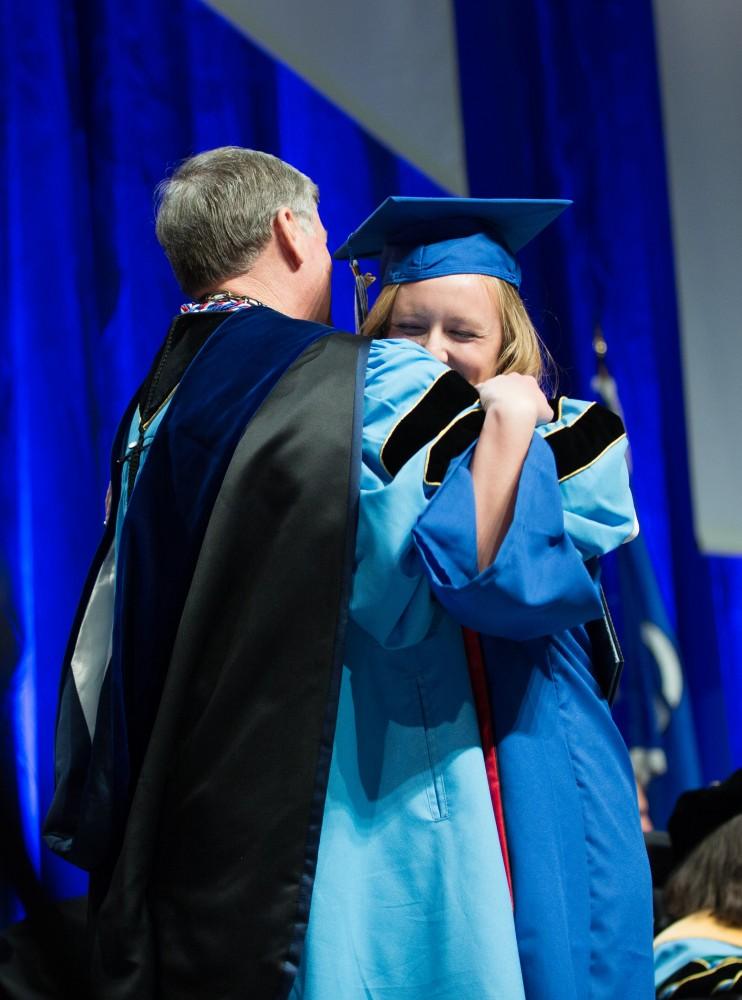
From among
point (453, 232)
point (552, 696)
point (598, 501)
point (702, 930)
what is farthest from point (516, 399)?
point (702, 930)

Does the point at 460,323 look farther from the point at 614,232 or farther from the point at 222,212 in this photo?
the point at 614,232

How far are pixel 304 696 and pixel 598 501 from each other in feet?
1.31

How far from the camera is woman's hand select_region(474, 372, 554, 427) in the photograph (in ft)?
4.34

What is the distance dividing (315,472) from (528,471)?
233mm

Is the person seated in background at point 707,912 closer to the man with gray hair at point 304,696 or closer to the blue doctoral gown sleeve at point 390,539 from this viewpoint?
the man with gray hair at point 304,696

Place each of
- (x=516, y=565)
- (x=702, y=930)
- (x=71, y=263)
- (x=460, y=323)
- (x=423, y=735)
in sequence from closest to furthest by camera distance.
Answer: (x=516, y=565), (x=423, y=735), (x=460, y=323), (x=702, y=930), (x=71, y=263)

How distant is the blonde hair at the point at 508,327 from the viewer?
1.86 m

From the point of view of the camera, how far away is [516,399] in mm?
1341

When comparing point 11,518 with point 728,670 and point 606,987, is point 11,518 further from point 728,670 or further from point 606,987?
point 728,670

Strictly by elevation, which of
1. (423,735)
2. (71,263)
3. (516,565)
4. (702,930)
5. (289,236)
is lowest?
(702,930)

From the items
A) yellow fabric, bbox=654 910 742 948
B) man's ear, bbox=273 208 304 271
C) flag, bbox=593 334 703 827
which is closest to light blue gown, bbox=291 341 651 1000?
man's ear, bbox=273 208 304 271

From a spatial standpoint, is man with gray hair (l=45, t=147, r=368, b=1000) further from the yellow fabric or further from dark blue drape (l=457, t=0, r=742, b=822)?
dark blue drape (l=457, t=0, r=742, b=822)

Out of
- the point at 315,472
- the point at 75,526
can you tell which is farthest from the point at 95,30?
the point at 315,472

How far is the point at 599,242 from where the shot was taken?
13.0ft
